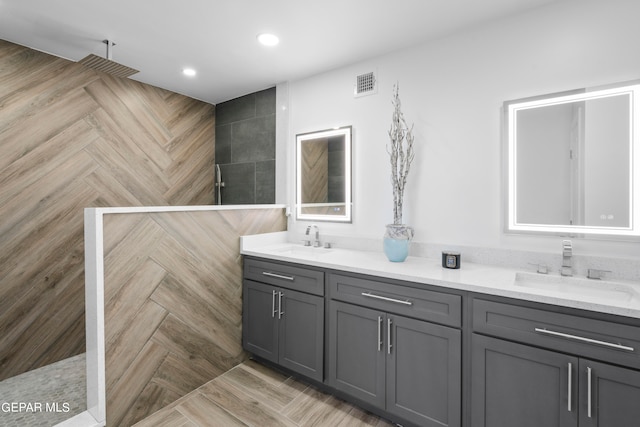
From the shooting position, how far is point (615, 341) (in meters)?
1.27

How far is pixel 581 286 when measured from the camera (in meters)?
1.69

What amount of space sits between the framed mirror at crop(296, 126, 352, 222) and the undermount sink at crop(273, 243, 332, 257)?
11.5 inches

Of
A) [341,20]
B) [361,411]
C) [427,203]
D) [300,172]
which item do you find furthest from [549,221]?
[300,172]

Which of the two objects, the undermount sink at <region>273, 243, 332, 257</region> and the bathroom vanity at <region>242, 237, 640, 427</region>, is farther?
the undermount sink at <region>273, 243, 332, 257</region>

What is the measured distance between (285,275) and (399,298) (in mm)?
892

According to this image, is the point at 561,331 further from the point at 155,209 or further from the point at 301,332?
the point at 155,209

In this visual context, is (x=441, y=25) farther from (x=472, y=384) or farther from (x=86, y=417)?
(x=86, y=417)

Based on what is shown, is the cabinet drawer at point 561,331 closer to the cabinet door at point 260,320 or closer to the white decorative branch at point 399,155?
the white decorative branch at point 399,155

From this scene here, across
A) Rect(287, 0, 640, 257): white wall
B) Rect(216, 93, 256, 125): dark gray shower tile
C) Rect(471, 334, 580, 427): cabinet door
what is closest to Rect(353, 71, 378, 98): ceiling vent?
Rect(287, 0, 640, 257): white wall

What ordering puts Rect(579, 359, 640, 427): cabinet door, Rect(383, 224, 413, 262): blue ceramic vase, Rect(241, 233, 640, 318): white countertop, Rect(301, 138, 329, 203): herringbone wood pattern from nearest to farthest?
Rect(579, 359, 640, 427): cabinet door → Rect(241, 233, 640, 318): white countertop → Rect(383, 224, 413, 262): blue ceramic vase → Rect(301, 138, 329, 203): herringbone wood pattern

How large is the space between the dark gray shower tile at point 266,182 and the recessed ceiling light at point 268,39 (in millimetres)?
1169

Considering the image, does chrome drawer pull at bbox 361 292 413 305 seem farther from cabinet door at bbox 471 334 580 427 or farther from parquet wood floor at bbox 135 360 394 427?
parquet wood floor at bbox 135 360 394 427

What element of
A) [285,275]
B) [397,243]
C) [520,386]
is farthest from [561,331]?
[285,275]

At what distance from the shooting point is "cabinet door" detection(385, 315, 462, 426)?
5.32 ft
